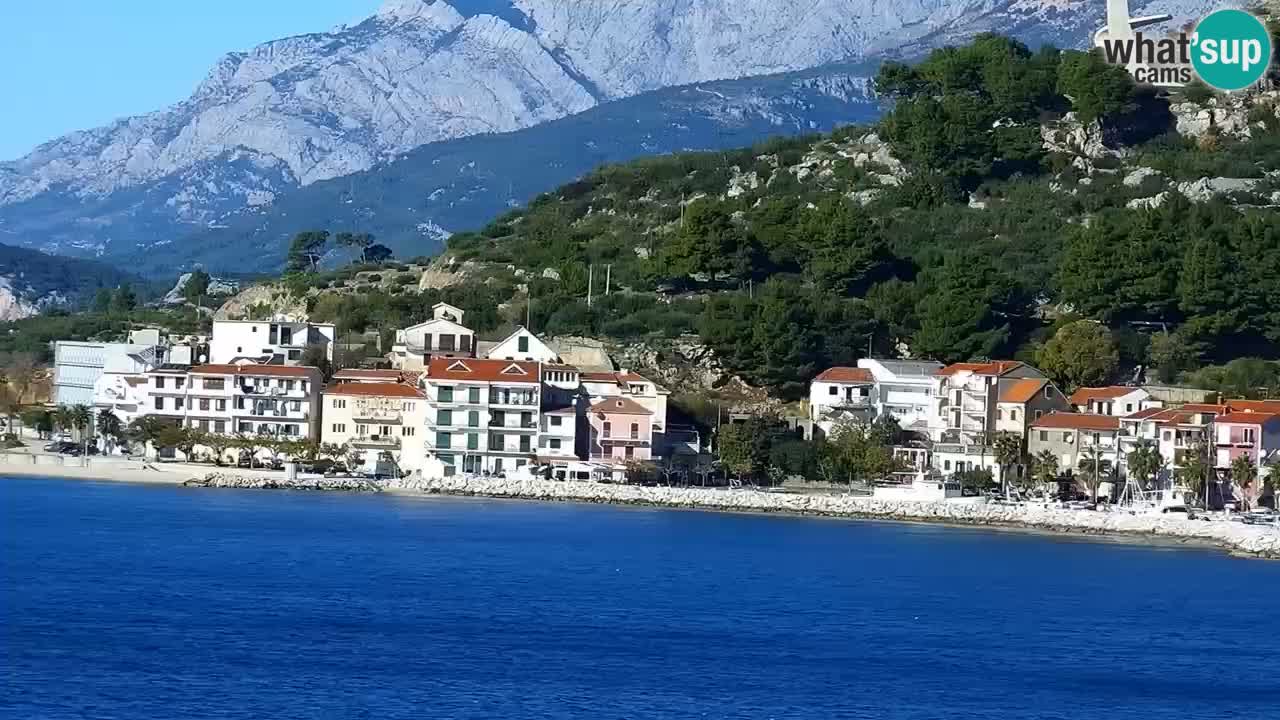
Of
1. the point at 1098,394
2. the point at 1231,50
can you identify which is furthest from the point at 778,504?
the point at 1231,50

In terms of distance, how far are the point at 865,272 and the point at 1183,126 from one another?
16.7 meters

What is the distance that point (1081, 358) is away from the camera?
208 feet

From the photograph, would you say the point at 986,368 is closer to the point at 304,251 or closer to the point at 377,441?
the point at 377,441

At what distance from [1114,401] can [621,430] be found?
12.3m

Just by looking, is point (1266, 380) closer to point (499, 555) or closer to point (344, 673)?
point (499, 555)

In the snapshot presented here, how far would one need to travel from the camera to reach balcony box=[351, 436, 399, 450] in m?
62.3

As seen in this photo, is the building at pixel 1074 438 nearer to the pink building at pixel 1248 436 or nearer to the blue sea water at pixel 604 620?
the pink building at pixel 1248 436

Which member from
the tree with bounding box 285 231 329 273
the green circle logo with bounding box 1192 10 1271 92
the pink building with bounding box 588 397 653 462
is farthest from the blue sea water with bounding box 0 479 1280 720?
the tree with bounding box 285 231 329 273

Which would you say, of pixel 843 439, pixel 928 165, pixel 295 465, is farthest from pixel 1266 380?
pixel 295 465

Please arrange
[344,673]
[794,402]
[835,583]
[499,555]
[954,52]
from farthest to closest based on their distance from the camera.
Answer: [954,52], [794,402], [499,555], [835,583], [344,673]

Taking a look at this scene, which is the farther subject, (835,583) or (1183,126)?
(1183,126)

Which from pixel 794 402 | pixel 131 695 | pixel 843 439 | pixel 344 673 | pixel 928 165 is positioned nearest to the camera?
pixel 131 695

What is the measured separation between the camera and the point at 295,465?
61938mm

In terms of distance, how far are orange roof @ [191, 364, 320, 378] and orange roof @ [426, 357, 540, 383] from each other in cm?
390
